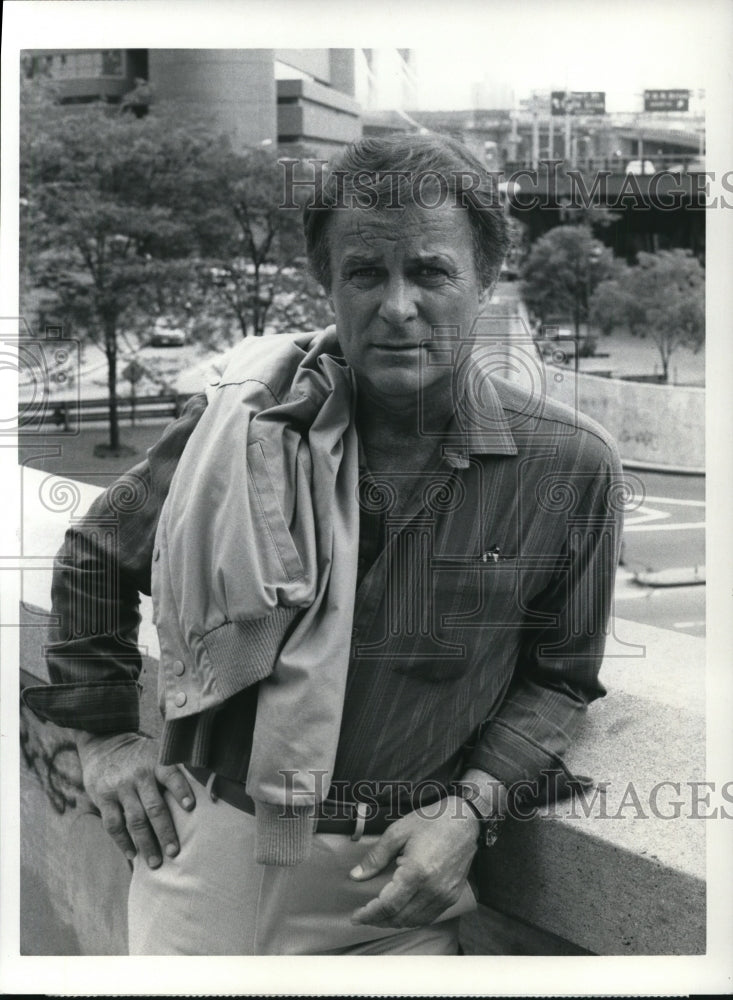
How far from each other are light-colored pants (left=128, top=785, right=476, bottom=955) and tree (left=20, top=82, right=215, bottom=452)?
4403 mm

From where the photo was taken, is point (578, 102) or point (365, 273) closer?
point (365, 273)

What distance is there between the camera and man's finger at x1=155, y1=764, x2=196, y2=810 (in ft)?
5.92

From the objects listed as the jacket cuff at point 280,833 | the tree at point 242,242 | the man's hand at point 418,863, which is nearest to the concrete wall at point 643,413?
the man's hand at point 418,863

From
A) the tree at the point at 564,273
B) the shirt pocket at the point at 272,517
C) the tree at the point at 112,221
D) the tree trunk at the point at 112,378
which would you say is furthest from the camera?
the tree at the point at 112,221

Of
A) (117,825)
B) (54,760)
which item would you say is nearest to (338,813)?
(117,825)

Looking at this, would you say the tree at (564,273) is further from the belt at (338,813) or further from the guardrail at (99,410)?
the belt at (338,813)

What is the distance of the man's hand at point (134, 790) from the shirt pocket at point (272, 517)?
456 millimetres

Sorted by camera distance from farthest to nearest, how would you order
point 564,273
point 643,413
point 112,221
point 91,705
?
→ point 112,221 < point 564,273 < point 643,413 < point 91,705

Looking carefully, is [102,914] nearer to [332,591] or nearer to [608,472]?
[332,591]

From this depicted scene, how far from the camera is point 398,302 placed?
1637 mm

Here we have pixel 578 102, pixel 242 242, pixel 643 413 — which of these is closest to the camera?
pixel 578 102

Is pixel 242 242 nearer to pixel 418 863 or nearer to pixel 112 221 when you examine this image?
pixel 112 221

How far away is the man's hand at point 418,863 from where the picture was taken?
5.51 feet

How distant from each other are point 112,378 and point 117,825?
13.4ft
